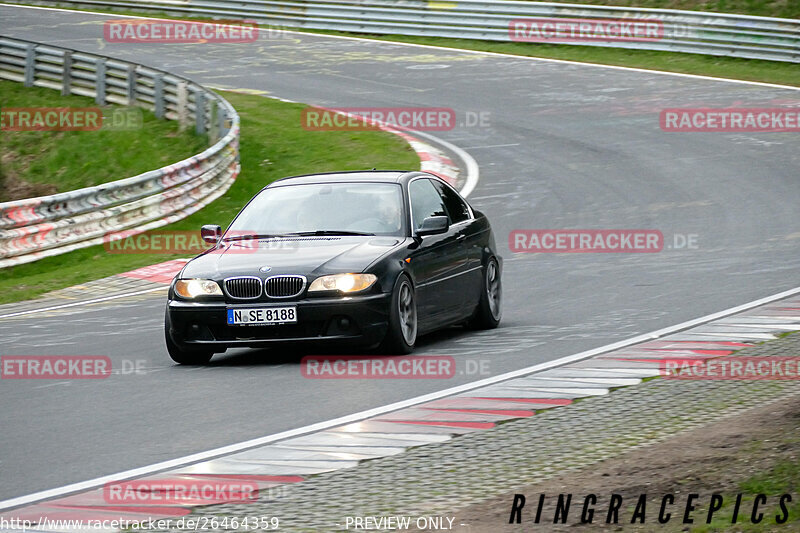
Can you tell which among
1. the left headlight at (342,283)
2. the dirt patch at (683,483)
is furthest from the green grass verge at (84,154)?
the dirt patch at (683,483)

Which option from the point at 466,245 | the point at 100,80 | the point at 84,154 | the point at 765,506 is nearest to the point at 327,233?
the point at 466,245

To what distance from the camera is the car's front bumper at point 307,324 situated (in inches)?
400

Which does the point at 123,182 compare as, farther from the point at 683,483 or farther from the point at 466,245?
the point at 683,483

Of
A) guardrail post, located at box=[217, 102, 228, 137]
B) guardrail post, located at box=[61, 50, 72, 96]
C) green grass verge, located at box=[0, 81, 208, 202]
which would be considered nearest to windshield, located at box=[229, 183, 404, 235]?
guardrail post, located at box=[217, 102, 228, 137]

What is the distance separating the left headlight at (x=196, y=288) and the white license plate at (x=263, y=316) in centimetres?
23

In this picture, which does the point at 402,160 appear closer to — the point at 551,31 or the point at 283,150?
the point at 283,150

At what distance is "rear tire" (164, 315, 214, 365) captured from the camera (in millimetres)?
10516

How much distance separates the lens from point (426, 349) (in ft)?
36.2

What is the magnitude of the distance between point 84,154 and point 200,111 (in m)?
2.50

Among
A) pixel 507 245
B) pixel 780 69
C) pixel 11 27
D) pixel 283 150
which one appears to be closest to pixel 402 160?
pixel 283 150

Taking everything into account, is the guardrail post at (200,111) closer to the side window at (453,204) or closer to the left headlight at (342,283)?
the side window at (453,204)

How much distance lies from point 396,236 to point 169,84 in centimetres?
1768

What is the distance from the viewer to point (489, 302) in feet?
40.0

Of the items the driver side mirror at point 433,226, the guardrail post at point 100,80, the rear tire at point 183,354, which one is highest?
the driver side mirror at point 433,226
